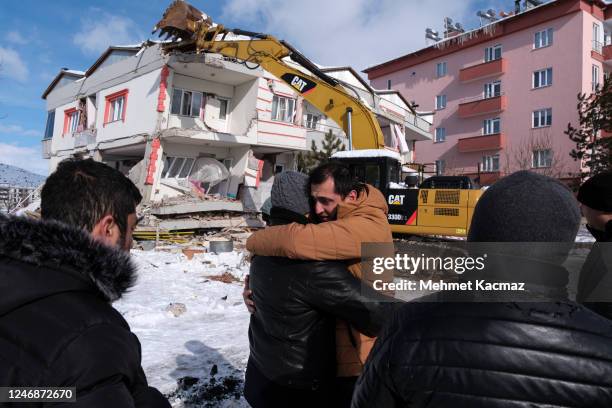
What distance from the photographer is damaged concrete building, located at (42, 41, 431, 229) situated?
16653 mm

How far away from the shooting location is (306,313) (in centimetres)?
183

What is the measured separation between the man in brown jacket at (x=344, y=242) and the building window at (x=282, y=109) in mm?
18476

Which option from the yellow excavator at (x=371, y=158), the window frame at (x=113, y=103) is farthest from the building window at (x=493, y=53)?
the window frame at (x=113, y=103)

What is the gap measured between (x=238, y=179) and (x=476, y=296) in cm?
1819

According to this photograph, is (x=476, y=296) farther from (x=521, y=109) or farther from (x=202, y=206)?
(x=521, y=109)

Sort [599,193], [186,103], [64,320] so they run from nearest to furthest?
1. [64,320]
2. [599,193]
3. [186,103]

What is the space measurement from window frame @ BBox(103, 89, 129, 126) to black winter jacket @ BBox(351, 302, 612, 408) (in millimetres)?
19849

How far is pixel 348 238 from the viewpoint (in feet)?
5.86

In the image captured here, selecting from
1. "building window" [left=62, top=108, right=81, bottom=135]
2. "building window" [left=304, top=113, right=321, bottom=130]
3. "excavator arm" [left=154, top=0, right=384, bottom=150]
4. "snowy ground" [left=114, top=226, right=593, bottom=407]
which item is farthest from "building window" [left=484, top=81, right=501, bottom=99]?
"snowy ground" [left=114, top=226, right=593, bottom=407]

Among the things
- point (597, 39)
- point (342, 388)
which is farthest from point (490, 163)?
point (342, 388)

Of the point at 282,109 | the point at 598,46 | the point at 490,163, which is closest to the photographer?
the point at 282,109

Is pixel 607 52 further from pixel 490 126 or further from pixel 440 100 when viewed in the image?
pixel 440 100

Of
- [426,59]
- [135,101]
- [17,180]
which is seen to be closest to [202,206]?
[135,101]

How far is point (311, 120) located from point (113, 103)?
1039 centimetres
